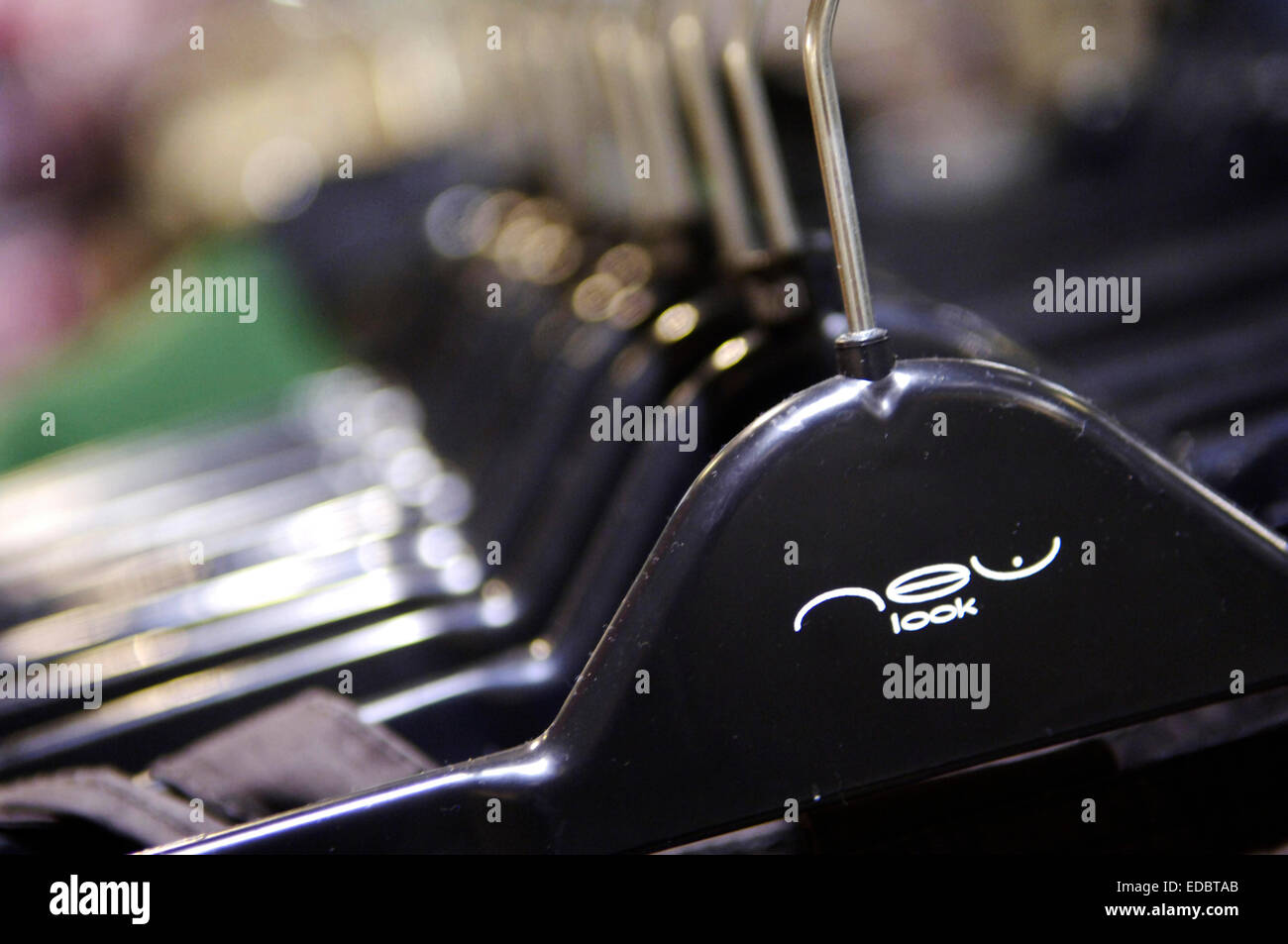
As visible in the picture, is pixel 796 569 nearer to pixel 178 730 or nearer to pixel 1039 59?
pixel 178 730

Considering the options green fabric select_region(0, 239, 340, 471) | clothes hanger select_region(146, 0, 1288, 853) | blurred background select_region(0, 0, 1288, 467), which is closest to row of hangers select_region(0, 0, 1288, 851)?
clothes hanger select_region(146, 0, 1288, 853)

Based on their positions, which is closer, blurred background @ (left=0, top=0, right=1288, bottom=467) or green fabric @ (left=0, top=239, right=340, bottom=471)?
blurred background @ (left=0, top=0, right=1288, bottom=467)

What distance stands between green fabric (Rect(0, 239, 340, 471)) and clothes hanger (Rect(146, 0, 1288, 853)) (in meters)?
1.88

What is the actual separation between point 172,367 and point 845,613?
2.06 metres

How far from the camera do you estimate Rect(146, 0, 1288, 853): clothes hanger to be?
1.94 feet

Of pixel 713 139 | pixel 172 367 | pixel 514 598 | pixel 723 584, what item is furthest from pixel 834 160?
pixel 172 367

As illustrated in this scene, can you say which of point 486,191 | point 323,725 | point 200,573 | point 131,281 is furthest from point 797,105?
point 323,725

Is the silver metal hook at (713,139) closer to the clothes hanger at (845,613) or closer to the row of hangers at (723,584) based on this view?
the row of hangers at (723,584)

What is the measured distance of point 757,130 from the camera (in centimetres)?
88

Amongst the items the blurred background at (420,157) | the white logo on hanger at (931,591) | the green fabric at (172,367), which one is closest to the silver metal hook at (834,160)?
the white logo on hanger at (931,591)

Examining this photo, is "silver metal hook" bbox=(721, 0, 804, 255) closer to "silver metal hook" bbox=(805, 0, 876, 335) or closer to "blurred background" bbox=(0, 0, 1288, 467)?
"silver metal hook" bbox=(805, 0, 876, 335)

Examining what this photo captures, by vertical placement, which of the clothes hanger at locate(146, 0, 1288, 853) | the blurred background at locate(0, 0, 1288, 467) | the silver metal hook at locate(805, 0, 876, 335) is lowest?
the clothes hanger at locate(146, 0, 1288, 853)

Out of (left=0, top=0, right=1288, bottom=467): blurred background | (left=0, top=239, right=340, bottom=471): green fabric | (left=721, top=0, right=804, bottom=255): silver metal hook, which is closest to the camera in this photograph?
(left=721, top=0, right=804, bottom=255): silver metal hook

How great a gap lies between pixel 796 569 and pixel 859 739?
92 mm
